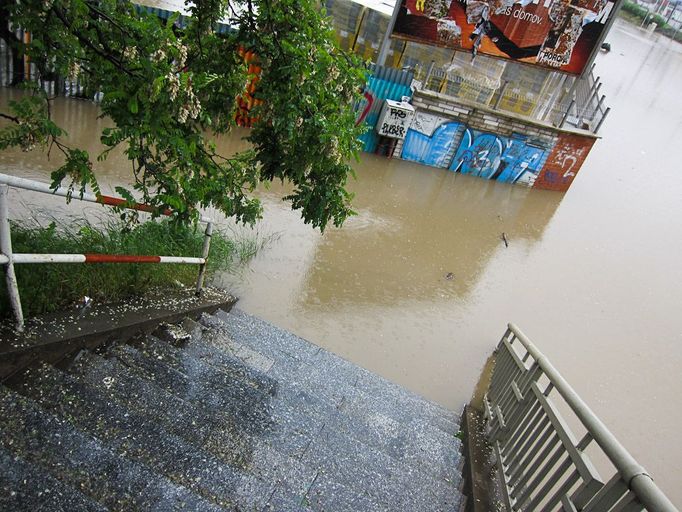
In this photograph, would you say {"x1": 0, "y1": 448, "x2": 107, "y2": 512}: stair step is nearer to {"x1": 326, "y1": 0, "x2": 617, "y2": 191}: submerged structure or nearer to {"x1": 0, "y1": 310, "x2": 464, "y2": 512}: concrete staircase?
{"x1": 0, "y1": 310, "x2": 464, "y2": 512}: concrete staircase

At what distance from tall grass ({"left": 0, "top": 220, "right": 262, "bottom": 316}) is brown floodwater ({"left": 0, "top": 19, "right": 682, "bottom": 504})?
1.32 m

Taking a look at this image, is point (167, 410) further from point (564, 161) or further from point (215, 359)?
point (564, 161)

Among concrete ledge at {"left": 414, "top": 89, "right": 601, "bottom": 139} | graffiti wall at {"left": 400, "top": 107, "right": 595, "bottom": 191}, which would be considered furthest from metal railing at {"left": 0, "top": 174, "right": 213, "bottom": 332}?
graffiti wall at {"left": 400, "top": 107, "right": 595, "bottom": 191}

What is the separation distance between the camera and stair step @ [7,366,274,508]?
2.09 meters

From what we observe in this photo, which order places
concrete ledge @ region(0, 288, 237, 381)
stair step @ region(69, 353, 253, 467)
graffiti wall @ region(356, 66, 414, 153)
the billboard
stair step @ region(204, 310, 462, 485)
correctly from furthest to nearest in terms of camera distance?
graffiti wall @ region(356, 66, 414, 153), the billboard, stair step @ region(204, 310, 462, 485), stair step @ region(69, 353, 253, 467), concrete ledge @ region(0, 288, 237, 381)

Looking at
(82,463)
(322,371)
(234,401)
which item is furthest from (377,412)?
(82,463)

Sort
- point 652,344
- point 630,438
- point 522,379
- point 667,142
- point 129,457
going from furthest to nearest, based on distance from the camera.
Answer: point 667,142
point 652,344
point 630,438
point 522,379
point 129,457

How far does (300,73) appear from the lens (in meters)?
2.50

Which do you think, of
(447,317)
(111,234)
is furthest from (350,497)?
(447,317)

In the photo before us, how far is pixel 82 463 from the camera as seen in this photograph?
6.08ft

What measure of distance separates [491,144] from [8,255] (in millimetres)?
11921

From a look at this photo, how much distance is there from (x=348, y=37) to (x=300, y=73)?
13.0 m

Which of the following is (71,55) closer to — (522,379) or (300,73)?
(300,73)

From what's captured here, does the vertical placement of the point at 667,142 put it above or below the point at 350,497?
above
